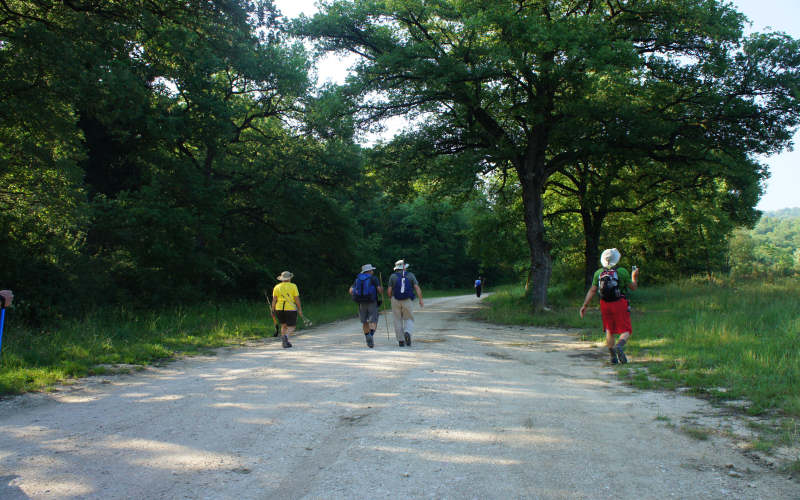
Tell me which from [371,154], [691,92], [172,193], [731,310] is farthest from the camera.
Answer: [371,154]

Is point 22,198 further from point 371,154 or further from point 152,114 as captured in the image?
point 371,154

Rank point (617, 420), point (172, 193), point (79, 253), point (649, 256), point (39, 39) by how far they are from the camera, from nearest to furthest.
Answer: point (617, 420), point (39, 39), point (79, 253), point (172, 193), point (649, 256)

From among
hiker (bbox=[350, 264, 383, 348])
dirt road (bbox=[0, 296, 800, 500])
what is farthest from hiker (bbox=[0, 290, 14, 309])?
hiker (bbox=[350, 264, 383, 348])

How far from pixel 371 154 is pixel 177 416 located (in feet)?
53.7

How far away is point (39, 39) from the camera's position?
12.3 metres

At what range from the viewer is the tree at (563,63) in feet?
47.3

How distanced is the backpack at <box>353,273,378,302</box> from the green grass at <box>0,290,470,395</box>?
129 inches

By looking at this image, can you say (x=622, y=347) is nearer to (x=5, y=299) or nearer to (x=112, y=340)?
(x=5, y=299)

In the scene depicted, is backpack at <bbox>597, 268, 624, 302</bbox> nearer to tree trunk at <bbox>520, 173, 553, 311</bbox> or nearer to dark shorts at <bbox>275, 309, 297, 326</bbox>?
dark shorts at <bbox>275, 309, 297, 326</bbox>

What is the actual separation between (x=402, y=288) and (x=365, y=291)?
0.88 metres

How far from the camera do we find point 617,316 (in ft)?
29.9

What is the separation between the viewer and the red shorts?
29.7 ft

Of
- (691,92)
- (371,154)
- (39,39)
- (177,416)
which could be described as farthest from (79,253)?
(691,92)

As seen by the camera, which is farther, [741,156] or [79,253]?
[741,156]
